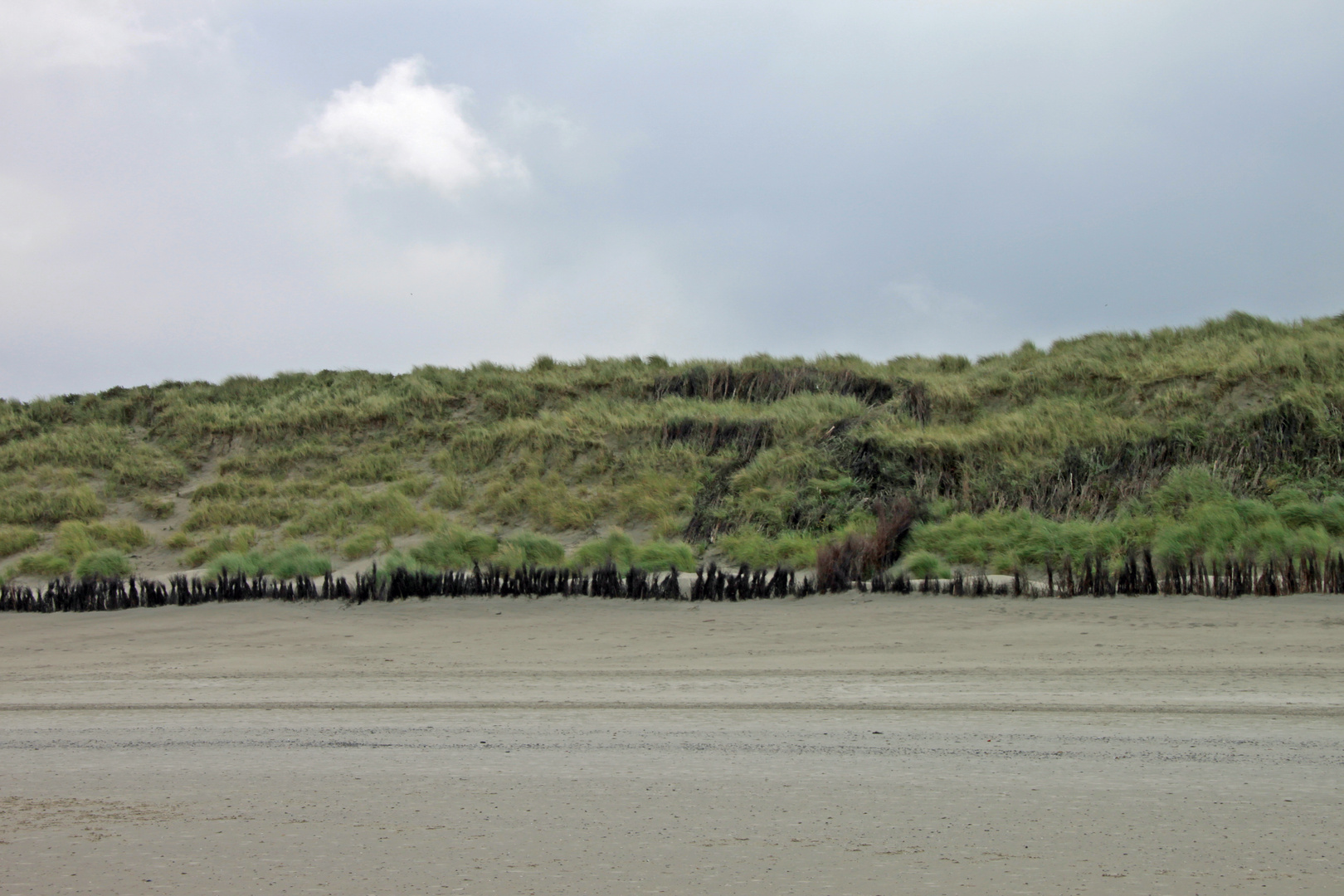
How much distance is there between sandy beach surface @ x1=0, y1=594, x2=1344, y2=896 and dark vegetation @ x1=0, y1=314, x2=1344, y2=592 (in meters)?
3.19

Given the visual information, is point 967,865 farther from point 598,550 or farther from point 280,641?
point 598,550

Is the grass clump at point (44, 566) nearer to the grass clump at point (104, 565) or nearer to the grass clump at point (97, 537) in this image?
the grass clump at point (104, 565)

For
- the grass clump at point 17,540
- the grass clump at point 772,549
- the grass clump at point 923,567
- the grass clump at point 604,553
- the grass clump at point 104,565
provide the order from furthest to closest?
the grass clump at point 17,540, the grass clump at point 104,565, the grass clump at point 604,553, the grass clump at point 772,549, the grass clump at point 923,567

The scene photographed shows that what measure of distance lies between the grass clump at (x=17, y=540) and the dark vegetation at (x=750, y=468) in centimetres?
11

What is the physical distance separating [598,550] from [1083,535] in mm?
7154

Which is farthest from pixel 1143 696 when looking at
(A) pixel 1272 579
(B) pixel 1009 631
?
(A) pixel 1272 579

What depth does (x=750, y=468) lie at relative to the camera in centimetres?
1862

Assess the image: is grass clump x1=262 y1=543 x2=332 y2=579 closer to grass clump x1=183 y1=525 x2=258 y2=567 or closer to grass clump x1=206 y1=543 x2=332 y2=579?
grass clump x1=206 y1=543 x2=332 y2=579

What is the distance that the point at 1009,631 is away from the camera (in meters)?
8.66

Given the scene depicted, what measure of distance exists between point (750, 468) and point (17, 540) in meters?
14.7

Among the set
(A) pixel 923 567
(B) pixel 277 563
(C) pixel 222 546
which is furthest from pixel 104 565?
(A) pixel 923 567

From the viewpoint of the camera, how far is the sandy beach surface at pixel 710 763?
3.54 m

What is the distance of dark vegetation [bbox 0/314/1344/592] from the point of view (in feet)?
43.9

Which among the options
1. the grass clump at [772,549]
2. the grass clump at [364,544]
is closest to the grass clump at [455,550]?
the grass clump at [364,544]
